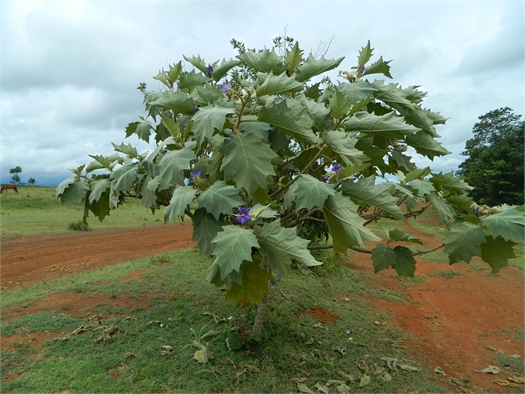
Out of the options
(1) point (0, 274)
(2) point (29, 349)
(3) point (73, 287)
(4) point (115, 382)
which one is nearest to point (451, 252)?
(4) point (115, 382)

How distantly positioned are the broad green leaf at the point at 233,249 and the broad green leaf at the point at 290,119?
1.99 feet

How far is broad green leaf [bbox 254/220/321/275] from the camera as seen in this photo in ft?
5.18

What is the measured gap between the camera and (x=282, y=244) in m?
1.62

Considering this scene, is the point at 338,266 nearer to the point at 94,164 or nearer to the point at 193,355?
the point at 193,355

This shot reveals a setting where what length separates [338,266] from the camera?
8422 mm

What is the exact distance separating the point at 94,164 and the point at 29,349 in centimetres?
196

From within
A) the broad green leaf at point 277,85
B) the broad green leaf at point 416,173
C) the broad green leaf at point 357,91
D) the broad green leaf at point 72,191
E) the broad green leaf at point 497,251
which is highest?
the broad green leaf at point 357,91

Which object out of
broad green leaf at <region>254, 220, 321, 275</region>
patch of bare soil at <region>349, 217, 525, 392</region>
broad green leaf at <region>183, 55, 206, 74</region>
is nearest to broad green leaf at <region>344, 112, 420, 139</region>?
broad green leaf at <region>254, 220, 321, 275</region>

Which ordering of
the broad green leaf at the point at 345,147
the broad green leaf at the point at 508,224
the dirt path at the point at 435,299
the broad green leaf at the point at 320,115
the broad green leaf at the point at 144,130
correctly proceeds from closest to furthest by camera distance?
the broad green leaf at the point at 345,147 → the broad green leaf at the point at 508,224 → the broad green leaf at the point at 320,115 → the broad green leaf at the point at 144,130 → the dirt path at the point at 435,299

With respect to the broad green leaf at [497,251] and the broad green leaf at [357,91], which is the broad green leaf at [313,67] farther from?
the broad green leaf at [497,251]

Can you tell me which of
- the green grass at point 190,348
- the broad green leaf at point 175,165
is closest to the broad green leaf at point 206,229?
the broad green leaf at point 175,165

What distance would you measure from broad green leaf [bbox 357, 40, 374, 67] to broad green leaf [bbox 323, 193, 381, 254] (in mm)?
1131

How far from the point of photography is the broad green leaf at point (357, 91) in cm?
221

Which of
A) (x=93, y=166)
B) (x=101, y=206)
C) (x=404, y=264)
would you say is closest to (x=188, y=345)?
(x=101, y=206)
